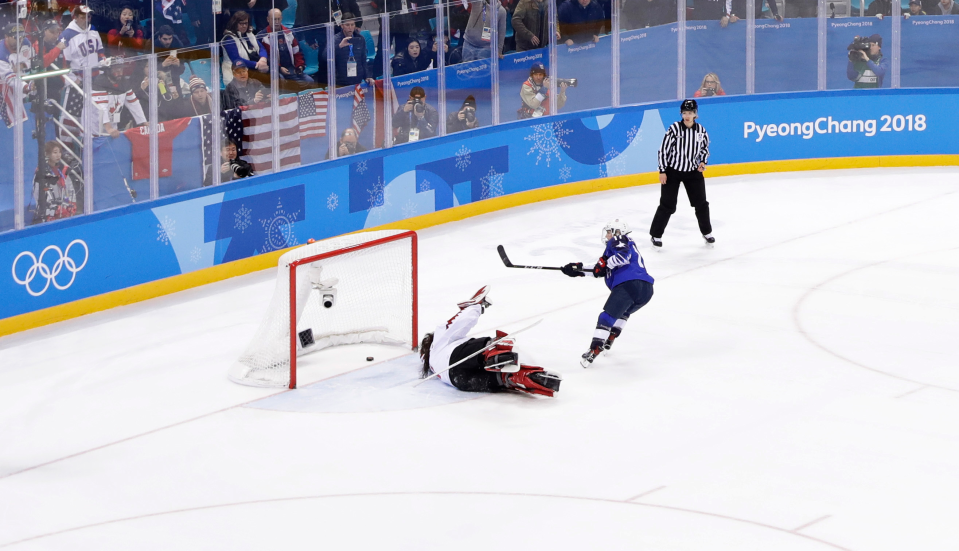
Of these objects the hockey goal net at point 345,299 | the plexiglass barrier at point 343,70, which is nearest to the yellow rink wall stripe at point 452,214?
the plexiglass barrier at point 343,70

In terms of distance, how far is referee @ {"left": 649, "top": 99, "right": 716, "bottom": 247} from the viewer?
39.3ft

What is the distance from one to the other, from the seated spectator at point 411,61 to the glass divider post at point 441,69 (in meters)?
0.14

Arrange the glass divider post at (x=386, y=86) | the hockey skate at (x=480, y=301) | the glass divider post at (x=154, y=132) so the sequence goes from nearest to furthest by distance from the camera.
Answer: the hockey skate at (x=480, y=301)
the glass divider post at (x=154, y=132)
the glass divider post at (x=386, y=86)

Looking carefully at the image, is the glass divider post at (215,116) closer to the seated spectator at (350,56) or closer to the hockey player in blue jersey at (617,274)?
the seated spectator at (350,56)

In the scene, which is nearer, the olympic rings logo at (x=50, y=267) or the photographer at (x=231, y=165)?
the olympic rings logo at (x=50, y=267)

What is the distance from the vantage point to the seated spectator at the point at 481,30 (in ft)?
44.9

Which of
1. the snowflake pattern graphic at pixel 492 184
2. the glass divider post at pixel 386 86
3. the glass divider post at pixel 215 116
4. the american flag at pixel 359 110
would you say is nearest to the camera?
the glass divider post at pixel 215 116

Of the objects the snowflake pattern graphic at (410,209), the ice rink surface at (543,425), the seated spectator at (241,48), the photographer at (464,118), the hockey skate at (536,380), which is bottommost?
the ice rink surface at (543,425)

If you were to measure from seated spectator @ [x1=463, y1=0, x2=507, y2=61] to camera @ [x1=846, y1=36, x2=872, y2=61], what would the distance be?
14.6 ft

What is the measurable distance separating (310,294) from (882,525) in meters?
4.63

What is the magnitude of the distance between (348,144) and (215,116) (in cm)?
165

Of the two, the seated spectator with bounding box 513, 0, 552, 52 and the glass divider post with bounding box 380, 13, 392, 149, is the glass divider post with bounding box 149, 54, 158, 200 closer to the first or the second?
the glass divider post with bounding box 380, 13, 392, 149

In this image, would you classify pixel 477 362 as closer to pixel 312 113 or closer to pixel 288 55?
pixel 312 113

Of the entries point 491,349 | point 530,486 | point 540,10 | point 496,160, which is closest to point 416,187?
point 496,160
